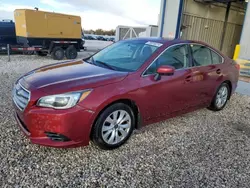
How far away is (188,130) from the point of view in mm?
3717

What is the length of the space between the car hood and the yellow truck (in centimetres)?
906

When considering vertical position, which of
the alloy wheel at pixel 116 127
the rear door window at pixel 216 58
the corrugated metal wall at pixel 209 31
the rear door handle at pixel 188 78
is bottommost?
the alloy wheel at pixel 116 127

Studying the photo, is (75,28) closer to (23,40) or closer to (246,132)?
(23,40)

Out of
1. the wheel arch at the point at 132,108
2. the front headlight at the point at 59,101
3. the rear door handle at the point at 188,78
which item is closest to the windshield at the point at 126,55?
the wheel arch at the point at 132,108

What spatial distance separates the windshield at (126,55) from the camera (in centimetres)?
326

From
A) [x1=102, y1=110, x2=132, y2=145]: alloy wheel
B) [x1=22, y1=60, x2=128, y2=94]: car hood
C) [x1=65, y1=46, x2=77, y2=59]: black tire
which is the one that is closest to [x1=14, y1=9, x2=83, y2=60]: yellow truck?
[x1=65, y1=46, x2=77, y2=59]: black tire

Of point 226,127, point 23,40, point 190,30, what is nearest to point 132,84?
point 226,127

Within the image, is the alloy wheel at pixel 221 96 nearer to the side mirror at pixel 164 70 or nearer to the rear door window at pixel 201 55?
the rear door window at pixel 201 55

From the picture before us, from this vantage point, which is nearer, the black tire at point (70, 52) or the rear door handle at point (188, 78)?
the rear door handle at point (188, 78)

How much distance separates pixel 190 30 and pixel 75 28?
21.5 feet

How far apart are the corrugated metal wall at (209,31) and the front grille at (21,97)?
27.3 ft

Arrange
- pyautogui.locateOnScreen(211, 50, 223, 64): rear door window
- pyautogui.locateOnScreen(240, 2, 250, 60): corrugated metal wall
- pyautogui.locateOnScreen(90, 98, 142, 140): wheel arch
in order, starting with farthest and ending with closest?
1. pyautogui.locateOnScreen(240, 2, 250, 60): corrugated metal wall
2. pyautogui.locateOnScreen(211, 50, 223, 64): rear door window
3. pyautogui.locateOnScreen(90, 98, 142, 140): wheel arch

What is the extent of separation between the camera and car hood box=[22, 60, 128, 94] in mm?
2600

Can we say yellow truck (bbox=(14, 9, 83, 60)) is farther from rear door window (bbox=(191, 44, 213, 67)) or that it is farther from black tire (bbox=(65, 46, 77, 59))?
rear door window (bbox=(191, 44, 213, 67))
